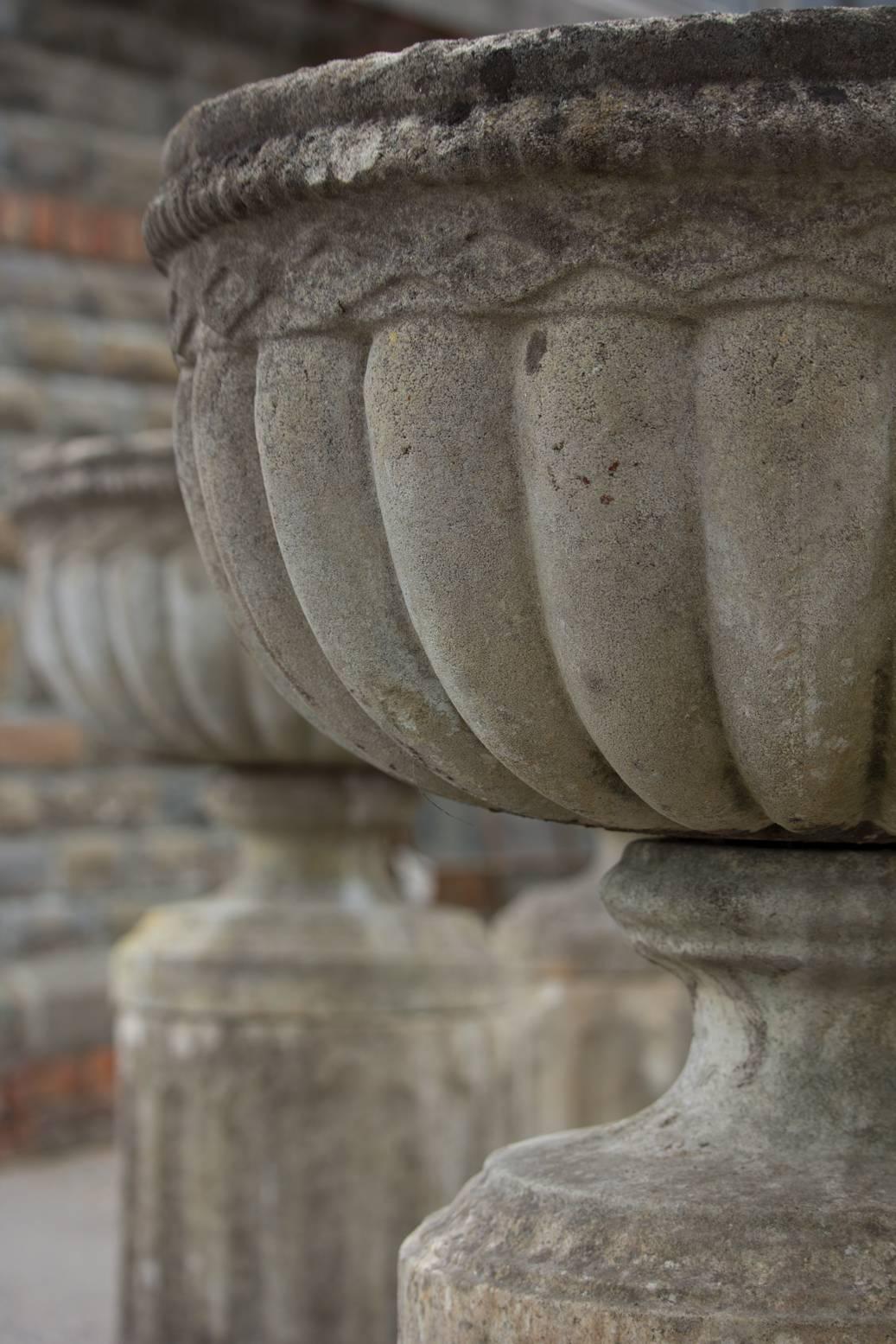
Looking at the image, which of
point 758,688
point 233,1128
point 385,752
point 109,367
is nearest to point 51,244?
point 109,367

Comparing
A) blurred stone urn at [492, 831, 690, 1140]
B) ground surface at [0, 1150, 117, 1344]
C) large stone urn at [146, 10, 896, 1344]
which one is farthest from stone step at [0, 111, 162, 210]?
large stone urn at [146, 10, 896, 1344]

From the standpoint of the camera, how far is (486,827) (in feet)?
18.9

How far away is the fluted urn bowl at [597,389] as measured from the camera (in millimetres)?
834

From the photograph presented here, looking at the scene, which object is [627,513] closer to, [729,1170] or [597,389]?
[597,389]

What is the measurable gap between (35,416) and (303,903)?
221cm

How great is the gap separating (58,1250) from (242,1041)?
45.3 inches

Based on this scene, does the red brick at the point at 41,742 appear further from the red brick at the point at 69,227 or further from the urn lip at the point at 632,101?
the urn lip at the point at 632,101

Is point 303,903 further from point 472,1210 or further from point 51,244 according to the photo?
point 51,244

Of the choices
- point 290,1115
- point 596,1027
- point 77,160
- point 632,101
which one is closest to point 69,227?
point 77,160

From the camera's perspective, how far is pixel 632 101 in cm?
84

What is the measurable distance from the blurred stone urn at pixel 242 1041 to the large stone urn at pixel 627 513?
3.15 feet

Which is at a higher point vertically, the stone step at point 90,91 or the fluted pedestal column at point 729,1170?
the stone step at point 90,91

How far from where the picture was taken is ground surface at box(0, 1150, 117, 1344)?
2.58 meters

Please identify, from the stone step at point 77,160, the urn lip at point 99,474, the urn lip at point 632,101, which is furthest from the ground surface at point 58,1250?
the stone step at point 77,160
